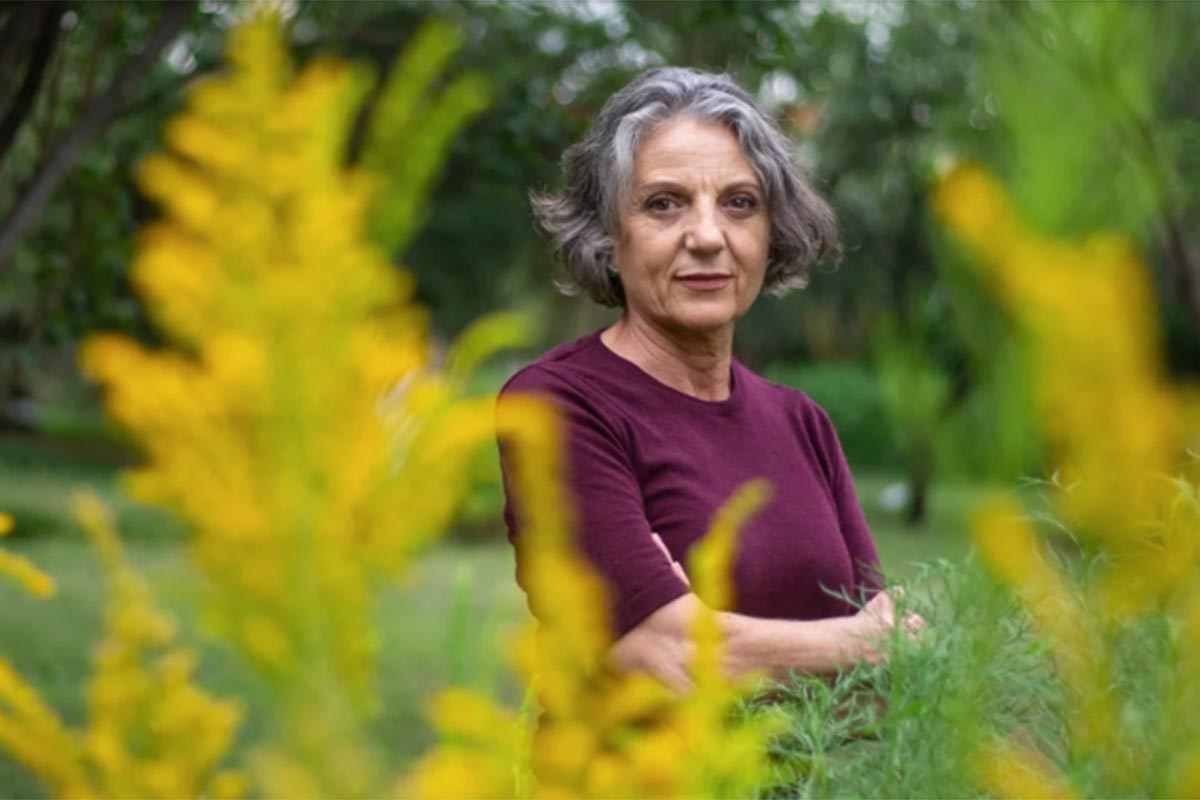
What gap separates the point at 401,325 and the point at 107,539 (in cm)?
26

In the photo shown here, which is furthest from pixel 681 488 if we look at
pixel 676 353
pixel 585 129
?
pixel 585 129

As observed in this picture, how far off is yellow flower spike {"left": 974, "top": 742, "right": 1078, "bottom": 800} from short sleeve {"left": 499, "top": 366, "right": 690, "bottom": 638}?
4.37 feet

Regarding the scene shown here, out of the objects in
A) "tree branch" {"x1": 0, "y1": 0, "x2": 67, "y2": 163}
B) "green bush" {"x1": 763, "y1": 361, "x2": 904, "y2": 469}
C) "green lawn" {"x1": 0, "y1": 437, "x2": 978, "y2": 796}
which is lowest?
"green bush" {"x1": 763, "y1": 361, "x2": 904, "y2": 469}

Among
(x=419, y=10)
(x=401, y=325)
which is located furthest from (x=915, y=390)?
(x=419, y=10)

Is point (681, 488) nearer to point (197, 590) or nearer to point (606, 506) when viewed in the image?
point (606, 506)

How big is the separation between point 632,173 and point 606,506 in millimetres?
598

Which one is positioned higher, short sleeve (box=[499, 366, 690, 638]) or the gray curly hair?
the gray curly hair

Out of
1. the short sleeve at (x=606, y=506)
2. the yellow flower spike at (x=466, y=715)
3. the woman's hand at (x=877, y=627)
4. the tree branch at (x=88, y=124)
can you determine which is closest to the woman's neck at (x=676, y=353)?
the short sleeve at (x=606, y=506)

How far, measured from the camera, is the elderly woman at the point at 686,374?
2.61 metres

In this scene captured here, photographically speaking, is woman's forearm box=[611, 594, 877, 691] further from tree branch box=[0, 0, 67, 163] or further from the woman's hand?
tree branch box=[0, 0, 67, 163]

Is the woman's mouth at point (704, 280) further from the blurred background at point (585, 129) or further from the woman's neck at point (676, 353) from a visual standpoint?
the blurred background at point (585, 129)

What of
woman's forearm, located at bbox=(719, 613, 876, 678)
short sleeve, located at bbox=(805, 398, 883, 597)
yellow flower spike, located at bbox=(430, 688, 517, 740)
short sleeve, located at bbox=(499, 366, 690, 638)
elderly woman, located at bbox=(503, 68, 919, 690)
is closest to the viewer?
yellow flower spike, located at bbox=(430, 688, 517, 740)

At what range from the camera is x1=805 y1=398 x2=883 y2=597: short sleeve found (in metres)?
2.98

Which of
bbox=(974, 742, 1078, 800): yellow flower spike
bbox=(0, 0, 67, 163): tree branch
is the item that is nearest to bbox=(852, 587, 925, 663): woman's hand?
bbox=(974, 742, 1078, 800): yellow flower spike
